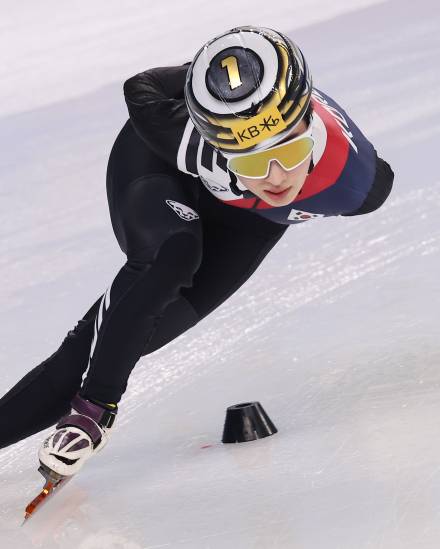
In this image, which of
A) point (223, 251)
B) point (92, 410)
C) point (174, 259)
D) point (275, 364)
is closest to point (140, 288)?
point (174, 259)

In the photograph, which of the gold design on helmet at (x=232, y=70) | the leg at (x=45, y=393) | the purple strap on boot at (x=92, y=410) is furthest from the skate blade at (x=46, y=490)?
the gold design on helmet at (x=232, y=70)

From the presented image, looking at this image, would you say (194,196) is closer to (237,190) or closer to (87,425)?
(237,190)

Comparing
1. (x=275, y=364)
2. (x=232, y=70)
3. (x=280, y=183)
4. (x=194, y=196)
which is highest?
(x=232, y=70)

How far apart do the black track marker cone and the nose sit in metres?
0.61

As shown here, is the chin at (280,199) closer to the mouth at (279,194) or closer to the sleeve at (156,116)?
the mouth at (279,194)

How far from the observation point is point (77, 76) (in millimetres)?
7977

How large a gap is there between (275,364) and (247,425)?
491 millimetres

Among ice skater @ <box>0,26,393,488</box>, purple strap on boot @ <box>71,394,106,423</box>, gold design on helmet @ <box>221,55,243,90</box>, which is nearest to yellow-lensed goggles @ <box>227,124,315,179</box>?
ice skater @ <box>0,26,393,488</box>

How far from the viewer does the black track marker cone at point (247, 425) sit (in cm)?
270

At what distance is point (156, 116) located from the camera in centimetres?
272

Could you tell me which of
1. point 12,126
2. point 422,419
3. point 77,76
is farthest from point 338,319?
point 77,76

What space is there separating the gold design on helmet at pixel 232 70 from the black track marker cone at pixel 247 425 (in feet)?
2.71

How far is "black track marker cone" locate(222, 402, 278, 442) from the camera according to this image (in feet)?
8.87

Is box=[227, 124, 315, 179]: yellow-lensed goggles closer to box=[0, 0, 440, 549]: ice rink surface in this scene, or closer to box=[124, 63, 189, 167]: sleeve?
box=[124, 63, 189, 167]: sleeve
